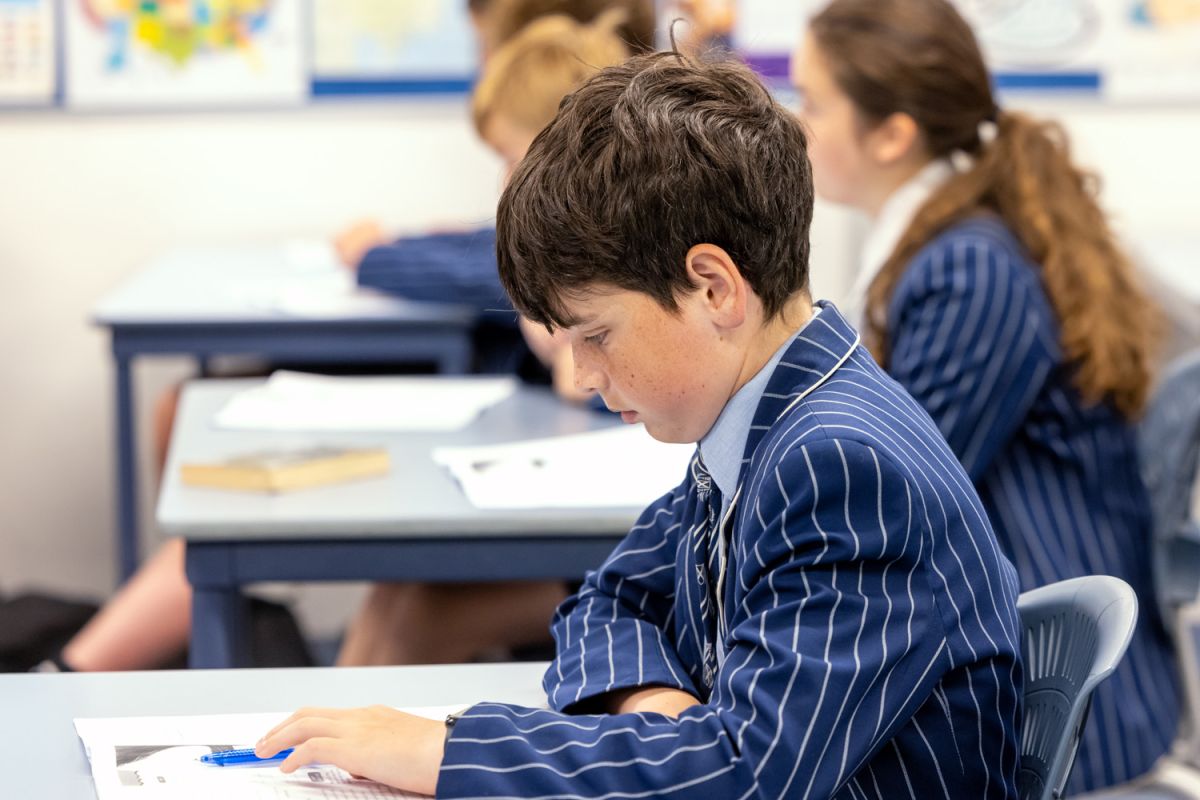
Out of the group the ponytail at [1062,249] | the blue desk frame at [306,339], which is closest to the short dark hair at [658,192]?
the ponytail at [1062,249]

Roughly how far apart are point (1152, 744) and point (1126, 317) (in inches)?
20.4

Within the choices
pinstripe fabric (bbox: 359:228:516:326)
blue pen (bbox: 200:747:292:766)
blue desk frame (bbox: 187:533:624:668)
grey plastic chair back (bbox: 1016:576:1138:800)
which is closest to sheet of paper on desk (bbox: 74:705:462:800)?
blue pen (bbox: 200:747:292:766)

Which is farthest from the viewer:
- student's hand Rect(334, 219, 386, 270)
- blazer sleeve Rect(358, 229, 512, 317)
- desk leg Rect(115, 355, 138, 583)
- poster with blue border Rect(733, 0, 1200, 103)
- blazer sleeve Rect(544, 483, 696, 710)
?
poster with blue border Rect(733, 0, 1200, 103)

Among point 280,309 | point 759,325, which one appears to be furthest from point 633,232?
point 280,309

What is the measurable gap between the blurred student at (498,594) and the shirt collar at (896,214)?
425 millimetres

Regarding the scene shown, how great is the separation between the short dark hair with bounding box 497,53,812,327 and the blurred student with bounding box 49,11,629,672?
3.57ft

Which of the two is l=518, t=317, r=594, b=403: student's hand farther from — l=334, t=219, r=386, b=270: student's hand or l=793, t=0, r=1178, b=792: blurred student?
l=334, t=219, r=386, b=270: student's hand

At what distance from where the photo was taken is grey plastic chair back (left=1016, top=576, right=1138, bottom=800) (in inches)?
40.0

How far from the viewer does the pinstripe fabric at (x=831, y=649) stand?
932mm

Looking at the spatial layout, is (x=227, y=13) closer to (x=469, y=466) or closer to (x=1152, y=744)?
(x=469, y=466)

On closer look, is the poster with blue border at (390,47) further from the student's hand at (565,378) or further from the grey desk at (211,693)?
the grey desk at (211,693)

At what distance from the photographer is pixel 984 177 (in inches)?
79.2

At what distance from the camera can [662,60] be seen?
1.11m

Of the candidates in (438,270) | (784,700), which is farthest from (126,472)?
(784,700)
